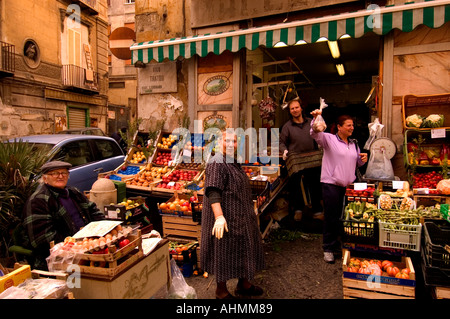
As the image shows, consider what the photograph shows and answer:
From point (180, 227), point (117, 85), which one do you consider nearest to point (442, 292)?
point (180, 227)

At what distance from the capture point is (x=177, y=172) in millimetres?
6598

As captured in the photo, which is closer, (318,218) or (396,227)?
(396,227)

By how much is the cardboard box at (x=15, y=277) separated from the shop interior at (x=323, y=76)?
19.5 ft

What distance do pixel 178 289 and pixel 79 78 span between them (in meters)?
17.2

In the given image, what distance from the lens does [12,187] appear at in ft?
10.7

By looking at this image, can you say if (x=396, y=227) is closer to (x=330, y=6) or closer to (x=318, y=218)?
(x=318, y=218)

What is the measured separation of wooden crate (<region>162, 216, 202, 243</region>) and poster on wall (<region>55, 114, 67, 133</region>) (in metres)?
13.8

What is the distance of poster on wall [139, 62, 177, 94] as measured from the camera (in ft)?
25.9

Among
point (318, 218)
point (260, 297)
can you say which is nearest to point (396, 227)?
point (260, 297)

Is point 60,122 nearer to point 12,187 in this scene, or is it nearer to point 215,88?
point 215,88

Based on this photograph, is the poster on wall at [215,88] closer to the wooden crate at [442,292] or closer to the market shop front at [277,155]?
the market shop front at [277,155]

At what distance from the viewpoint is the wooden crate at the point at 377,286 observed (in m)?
3.06

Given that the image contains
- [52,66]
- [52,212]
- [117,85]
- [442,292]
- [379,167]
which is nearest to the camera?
[442,292]
